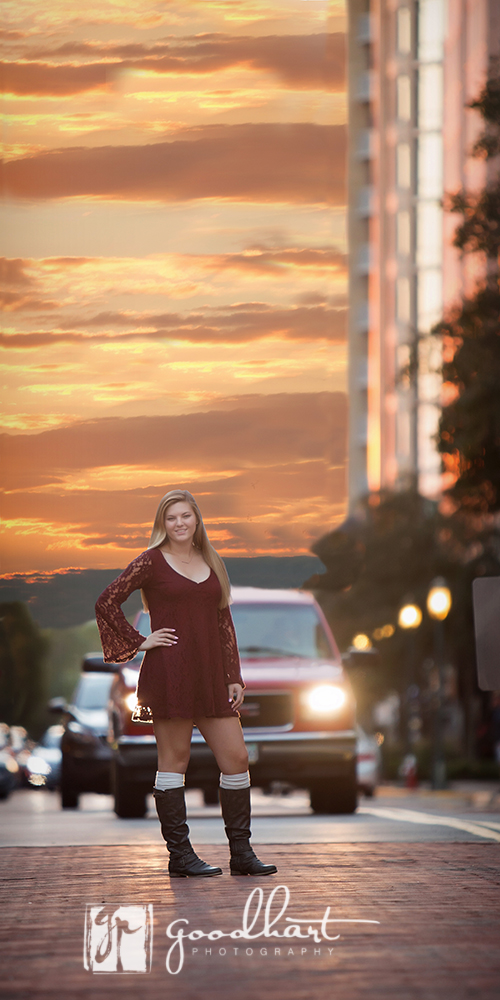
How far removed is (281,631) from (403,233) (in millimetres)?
86555

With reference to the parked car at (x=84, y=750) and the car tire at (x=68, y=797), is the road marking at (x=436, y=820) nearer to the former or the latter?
the parked car at (x=84, y=750)

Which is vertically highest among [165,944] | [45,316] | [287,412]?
[45,316]

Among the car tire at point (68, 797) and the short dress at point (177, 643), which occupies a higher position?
the short dress at point (177, 643)

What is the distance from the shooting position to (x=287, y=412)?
8.95 meters

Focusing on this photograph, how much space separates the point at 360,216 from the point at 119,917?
11675 centimetres

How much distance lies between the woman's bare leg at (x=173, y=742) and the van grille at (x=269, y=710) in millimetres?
6223

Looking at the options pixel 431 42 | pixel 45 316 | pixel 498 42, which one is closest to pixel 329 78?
pixel 45 316

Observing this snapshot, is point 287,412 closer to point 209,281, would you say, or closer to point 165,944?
point 209,281

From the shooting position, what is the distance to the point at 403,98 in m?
101

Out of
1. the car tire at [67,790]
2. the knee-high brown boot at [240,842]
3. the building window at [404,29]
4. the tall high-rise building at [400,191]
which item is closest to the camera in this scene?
the knee-high brown boot at [240,842]

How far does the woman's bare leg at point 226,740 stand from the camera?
8.09m

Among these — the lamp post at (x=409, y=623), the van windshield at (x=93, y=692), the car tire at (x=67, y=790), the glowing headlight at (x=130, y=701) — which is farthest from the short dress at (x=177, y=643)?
the lamp post at (x=409, y=623)

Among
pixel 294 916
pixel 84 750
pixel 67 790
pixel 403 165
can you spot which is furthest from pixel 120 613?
pixel 403 165

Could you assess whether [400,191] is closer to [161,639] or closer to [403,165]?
[403,165]
